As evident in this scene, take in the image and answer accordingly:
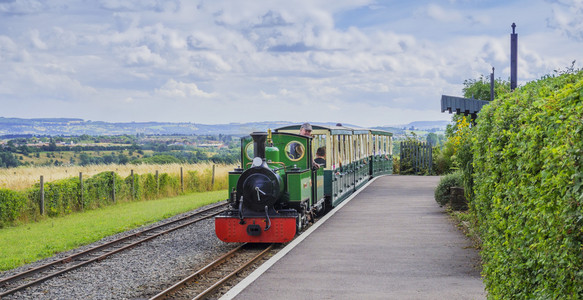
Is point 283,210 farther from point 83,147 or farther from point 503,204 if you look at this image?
point 83,147

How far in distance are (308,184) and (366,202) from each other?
5959 millimetres

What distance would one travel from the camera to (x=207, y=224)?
17203mm

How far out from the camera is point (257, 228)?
1278 cm

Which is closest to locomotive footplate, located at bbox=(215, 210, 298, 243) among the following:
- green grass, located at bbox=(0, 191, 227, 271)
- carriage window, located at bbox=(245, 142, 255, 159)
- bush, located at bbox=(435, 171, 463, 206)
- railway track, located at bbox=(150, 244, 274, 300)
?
railway track, located at bbox=(150, 244, 274, 300)

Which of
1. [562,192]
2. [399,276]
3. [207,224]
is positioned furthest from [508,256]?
[207,224]

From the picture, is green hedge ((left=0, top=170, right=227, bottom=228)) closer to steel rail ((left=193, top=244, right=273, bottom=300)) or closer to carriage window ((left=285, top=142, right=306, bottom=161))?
carriage window ((left=285, top=142, right=306, bottom=161))

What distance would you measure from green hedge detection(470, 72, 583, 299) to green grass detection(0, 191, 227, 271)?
9390mm

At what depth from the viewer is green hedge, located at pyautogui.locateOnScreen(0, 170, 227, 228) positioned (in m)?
20.0

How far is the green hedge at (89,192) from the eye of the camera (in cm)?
2005

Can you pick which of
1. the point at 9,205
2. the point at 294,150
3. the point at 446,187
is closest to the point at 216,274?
the point at 294,150

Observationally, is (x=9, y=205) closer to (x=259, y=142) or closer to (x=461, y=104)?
(x=259, y=142)

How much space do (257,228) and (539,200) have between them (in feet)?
28.9

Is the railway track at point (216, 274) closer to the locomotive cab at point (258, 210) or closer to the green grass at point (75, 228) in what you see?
the locomotive cab at point (258, 210)

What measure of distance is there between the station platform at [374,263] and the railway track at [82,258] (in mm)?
3591
